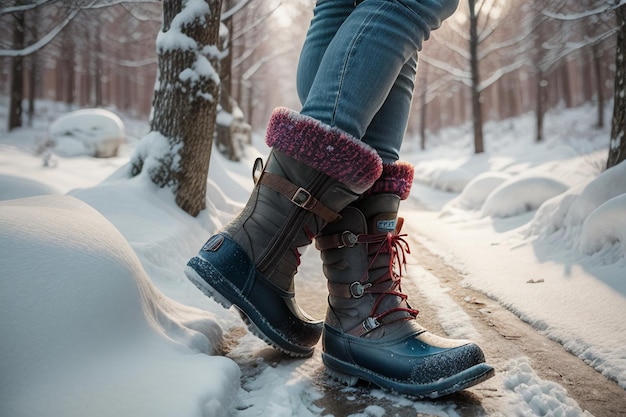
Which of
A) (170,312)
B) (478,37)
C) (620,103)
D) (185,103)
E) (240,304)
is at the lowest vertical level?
(170,312)

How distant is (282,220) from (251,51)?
10119 millimetres

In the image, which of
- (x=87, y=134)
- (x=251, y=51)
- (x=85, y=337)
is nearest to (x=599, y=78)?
(x=251, y=51)

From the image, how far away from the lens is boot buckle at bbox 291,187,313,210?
3.10 ft

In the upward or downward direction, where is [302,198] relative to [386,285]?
upward

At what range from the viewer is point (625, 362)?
38.4 inches

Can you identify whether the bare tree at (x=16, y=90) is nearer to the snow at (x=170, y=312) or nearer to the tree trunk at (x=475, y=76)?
the tree trunk at (x=475, y=76)

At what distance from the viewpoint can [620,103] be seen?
3.45m

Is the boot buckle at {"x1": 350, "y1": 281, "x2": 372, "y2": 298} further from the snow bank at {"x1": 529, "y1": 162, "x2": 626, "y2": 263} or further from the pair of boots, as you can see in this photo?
the snow bank at {"x1": 529, "y1": 162, "x2": 626, "y2": 263}

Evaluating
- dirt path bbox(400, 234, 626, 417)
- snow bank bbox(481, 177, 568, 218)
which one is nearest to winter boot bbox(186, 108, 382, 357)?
dirt path bbox(400, 234, 626, 417)

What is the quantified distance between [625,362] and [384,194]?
714mm

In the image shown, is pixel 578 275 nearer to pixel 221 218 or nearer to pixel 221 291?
pixel 221 291

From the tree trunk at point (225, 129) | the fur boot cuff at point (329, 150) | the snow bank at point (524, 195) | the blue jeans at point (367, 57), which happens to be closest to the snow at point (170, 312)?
the fur boot cuff at point (329, 150)

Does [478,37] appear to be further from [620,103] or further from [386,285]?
[386,285]

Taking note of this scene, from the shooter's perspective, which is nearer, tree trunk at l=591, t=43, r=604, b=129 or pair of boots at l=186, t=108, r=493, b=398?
pair of boots at l=186, t=108, r=493, b=398
